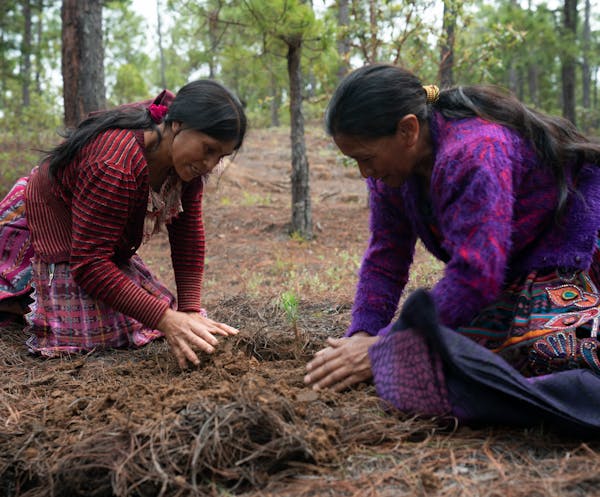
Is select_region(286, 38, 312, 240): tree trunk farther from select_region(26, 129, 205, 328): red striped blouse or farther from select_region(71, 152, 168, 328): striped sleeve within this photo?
select_region(71, 152, 168, 328): striped sleeve

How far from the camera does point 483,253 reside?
1.65 metres

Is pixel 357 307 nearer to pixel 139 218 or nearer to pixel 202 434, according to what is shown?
pixel 202 434

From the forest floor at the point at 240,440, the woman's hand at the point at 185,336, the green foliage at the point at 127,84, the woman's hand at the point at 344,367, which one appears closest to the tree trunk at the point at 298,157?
the forest floor at the point at 240,440

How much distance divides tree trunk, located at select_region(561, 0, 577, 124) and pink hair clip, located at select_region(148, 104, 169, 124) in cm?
851

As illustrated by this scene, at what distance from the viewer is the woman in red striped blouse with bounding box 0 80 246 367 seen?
90.3 inches

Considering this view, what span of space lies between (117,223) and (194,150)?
47cm

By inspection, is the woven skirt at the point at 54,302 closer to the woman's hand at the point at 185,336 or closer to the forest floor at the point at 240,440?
the forest floor at the point at 240,440

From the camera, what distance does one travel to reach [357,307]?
7.47 ft

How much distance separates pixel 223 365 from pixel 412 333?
2.68 ft

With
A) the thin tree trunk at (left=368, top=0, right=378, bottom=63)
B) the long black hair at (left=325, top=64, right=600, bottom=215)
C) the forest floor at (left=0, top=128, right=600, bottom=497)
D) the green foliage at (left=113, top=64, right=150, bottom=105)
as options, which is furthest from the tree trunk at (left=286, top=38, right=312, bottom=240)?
the green foliage at (left=113, top=64, right=150, bottom=105)

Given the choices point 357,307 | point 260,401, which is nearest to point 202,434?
point 260,401

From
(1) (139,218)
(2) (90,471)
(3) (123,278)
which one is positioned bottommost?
(2) (90,471)

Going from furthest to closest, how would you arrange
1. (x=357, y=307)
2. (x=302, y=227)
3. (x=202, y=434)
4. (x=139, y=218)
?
1. (x=302, y=227)
2. (x=139, y=218)
3. (x=357, y=307)
4. (x=202, y=434)

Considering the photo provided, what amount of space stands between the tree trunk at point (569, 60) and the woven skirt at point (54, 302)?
344 inches
